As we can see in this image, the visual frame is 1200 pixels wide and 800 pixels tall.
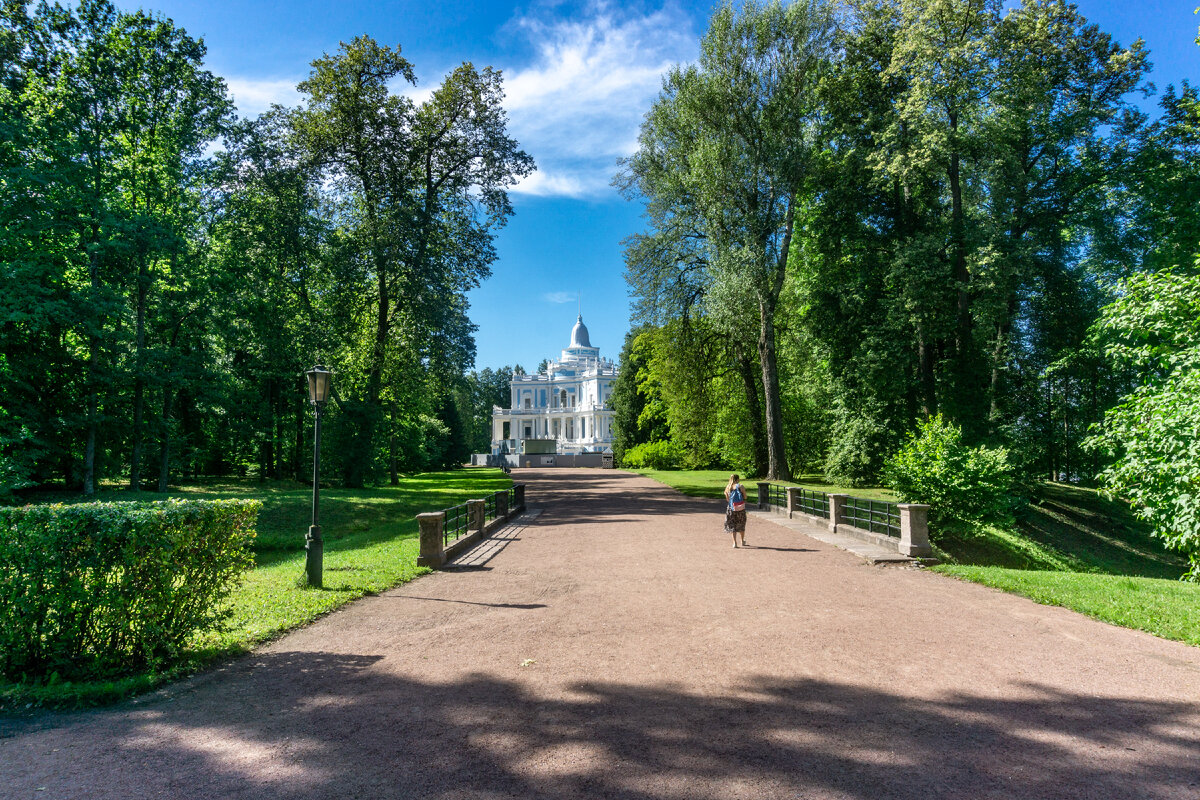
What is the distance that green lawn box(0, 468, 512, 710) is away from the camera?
17.8ft

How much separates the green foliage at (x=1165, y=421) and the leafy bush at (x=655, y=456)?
118ft

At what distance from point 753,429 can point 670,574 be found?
2359 centimetres

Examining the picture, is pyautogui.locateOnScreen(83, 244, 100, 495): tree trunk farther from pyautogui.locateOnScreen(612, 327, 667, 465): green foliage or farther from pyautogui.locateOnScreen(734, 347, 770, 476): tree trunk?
pyautogui.locateOnScreen(612, 327, 667, 465): green foliage

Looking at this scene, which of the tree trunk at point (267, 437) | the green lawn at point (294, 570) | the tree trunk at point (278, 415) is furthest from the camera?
the tree trunk at point (278, 415)

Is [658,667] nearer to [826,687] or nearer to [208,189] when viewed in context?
[826,687]

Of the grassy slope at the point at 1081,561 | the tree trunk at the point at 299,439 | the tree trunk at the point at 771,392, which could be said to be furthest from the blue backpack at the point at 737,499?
the tree trunk at the point at 299,439

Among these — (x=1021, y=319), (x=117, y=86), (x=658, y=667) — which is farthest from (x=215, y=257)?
(x=1021, y=319)

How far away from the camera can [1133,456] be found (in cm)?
1108

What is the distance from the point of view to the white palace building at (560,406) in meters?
85.4

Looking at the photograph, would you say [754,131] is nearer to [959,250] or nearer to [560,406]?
[959,250]

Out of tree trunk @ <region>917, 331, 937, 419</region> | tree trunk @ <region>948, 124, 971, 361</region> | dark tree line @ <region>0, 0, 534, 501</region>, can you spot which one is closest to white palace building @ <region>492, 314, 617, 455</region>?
dark tree line @ <region>0, 0, 534, 501</region>

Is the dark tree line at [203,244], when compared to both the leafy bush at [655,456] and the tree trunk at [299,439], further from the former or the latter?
the leafy bush at [655,456]

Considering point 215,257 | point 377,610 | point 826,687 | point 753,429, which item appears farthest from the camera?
point 753,429

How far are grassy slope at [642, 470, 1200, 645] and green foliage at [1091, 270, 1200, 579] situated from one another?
1215 mm
